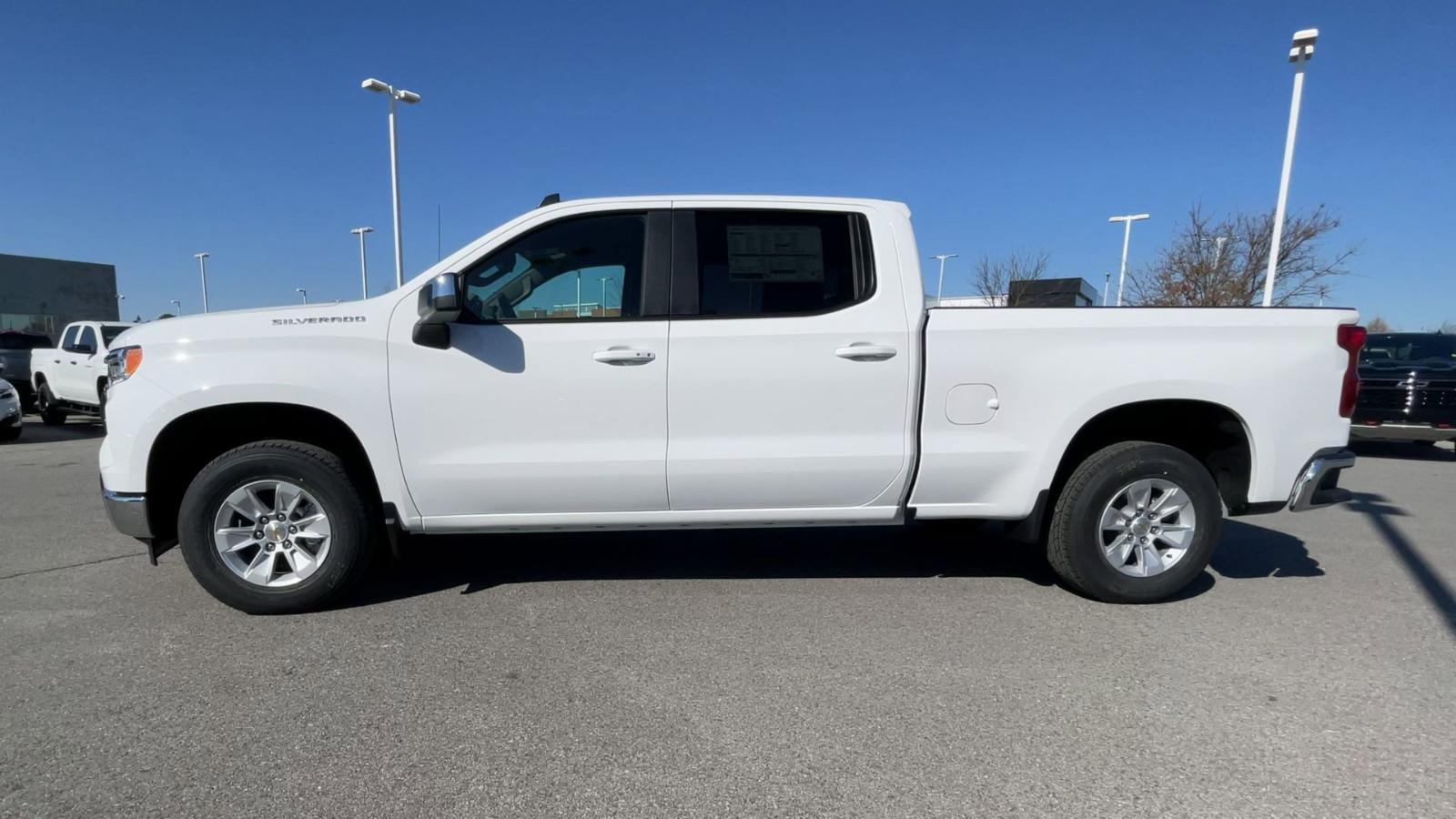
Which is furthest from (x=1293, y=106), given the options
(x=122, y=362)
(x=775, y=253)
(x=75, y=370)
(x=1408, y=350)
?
(x=75, y=370)

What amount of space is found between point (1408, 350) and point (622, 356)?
11.5m

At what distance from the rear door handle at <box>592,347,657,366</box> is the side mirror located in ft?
2.16

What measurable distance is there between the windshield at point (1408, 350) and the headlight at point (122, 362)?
12.5 meters

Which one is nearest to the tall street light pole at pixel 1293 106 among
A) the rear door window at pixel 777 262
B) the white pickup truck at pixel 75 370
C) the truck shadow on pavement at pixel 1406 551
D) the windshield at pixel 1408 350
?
the windshield at pixel 1408 350

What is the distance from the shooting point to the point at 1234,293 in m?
20.2

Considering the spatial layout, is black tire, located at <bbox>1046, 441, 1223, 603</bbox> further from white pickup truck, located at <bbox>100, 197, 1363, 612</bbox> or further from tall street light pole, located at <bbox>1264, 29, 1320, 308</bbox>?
tall street light pole, located at <bbox>1264, 29, 1320, 308</bbox>

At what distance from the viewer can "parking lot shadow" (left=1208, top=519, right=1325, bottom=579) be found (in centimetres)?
438

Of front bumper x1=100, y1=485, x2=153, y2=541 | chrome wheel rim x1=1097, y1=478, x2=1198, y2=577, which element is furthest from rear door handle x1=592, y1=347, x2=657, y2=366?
chrome wheel rim x1=1097, y1=478, x2=1198, y2=577

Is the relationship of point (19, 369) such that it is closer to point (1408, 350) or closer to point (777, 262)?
point (777, 262)

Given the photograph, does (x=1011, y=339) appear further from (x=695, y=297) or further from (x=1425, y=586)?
(x=1425, y=586)

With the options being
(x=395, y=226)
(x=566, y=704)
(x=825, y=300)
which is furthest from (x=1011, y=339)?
(x=395, y=226)

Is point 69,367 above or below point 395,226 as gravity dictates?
below

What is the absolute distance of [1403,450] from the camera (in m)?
10.7

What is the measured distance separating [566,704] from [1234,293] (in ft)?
75.6
